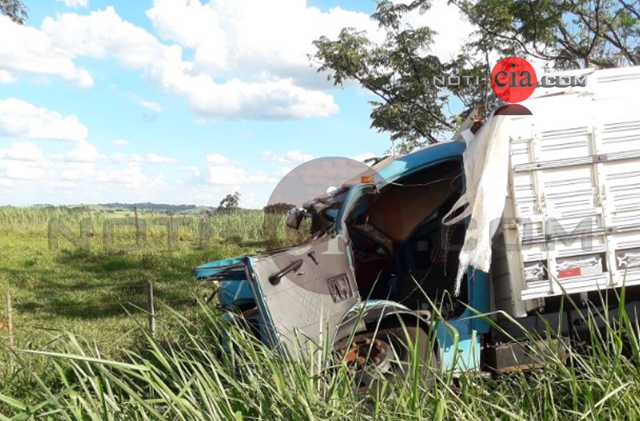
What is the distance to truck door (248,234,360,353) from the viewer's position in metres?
4.84

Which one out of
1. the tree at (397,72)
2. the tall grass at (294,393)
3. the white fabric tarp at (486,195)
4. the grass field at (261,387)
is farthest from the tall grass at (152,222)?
the tall grass at (294,393)

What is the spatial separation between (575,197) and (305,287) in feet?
7.72

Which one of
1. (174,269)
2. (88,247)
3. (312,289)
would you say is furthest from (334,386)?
(88,247)

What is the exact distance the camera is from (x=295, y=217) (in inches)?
265

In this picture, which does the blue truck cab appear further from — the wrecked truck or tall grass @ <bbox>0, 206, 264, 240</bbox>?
tall grass @ <bbox>0, 206, 264, 240</bbox>

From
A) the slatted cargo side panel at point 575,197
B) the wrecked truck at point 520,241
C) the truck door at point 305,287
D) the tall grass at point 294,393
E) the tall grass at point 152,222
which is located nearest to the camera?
the tall grass at point 294,393

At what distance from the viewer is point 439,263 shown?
655cm

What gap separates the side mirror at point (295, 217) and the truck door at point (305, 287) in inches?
53.5

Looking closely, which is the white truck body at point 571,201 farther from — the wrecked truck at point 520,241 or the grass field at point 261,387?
the grass field at point 261,387

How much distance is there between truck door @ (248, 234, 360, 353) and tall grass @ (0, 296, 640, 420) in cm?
116

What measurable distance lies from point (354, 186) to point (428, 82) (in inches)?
309

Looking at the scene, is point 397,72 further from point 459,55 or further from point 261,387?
point 261,387

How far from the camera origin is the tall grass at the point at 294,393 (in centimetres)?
291

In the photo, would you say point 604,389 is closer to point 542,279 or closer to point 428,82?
point 542,279
